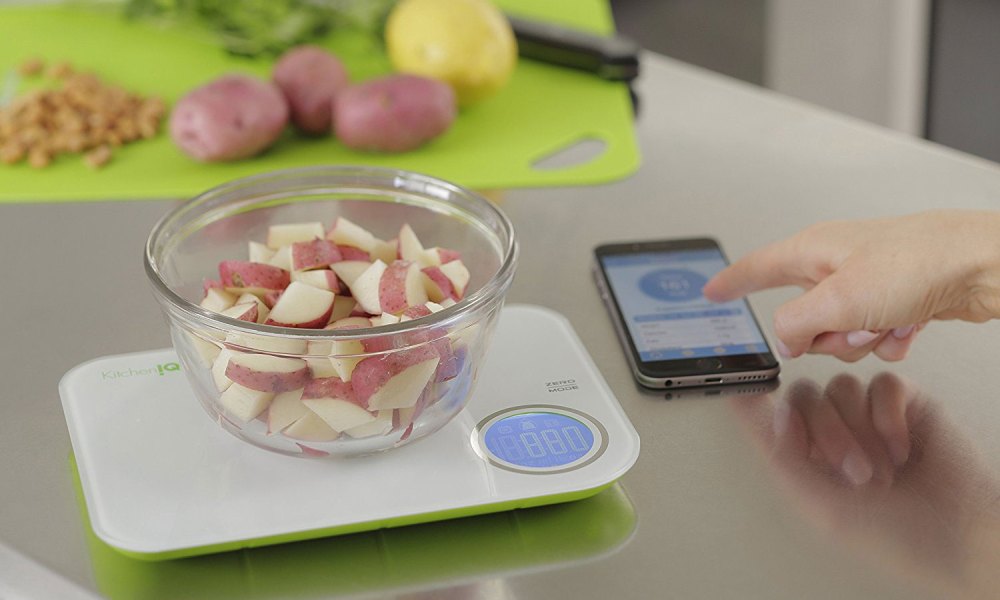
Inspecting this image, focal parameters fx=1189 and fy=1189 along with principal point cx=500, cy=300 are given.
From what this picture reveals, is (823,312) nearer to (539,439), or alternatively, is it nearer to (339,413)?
(539,439)

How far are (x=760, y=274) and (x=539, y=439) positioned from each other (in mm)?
251

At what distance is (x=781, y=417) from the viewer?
86 centimetres

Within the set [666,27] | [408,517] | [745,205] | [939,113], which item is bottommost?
[666,27]

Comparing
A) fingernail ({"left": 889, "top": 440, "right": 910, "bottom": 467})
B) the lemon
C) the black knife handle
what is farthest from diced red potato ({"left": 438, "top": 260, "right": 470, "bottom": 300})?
the black knife handle

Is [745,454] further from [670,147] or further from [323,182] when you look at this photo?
[670,147]

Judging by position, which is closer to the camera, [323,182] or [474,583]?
[474,583]

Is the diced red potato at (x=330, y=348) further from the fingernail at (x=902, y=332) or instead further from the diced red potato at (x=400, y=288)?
the fingernail at (x=902, y=332)

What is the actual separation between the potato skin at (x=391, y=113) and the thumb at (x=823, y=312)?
51 cm

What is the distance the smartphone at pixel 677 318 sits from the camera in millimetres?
893

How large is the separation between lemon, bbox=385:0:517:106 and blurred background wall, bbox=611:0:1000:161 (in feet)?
2.83

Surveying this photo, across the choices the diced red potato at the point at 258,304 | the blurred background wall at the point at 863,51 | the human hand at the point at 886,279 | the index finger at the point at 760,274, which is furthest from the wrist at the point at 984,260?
the blurred background wall at the point at 863,51

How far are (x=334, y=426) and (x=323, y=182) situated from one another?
0.30 meters

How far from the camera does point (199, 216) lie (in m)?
0.88

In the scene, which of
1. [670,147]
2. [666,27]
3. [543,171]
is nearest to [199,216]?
[543,171]
